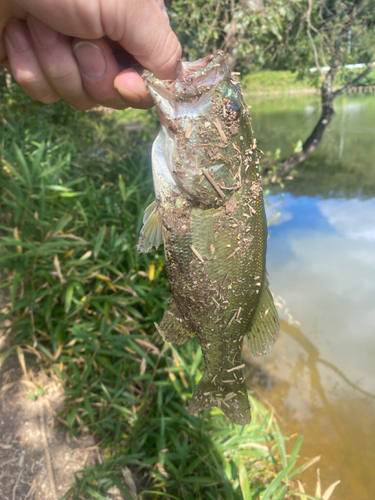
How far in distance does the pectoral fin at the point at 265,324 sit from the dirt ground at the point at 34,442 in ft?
5.09

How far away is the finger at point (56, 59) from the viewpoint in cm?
140

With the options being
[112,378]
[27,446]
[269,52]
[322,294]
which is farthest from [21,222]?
[269,52]

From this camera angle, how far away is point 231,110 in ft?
4.53

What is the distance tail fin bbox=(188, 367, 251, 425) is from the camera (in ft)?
5.28

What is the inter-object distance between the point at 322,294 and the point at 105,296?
11.0ft

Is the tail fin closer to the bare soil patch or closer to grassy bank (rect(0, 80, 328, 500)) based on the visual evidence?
grassy bank (rect(0, 80, 328, 500))

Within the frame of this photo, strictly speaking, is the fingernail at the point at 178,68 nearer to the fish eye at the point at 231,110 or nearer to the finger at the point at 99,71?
the finger at the point at 99,71

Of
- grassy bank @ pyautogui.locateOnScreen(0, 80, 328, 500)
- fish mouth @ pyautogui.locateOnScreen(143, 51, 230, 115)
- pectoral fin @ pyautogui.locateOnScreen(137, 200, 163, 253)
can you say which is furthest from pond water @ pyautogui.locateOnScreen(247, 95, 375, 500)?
fish mouth @ pyautogui.locateOnScreen(143, 51, 230, 115)

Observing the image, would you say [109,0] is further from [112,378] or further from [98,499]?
[98,499]

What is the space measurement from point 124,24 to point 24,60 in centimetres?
58

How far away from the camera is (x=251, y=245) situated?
1416mm

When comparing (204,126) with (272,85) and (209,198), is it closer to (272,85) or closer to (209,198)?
(209,198)

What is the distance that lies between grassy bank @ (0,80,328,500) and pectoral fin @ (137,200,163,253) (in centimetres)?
129

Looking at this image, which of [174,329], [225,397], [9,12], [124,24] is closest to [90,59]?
[124,24]
